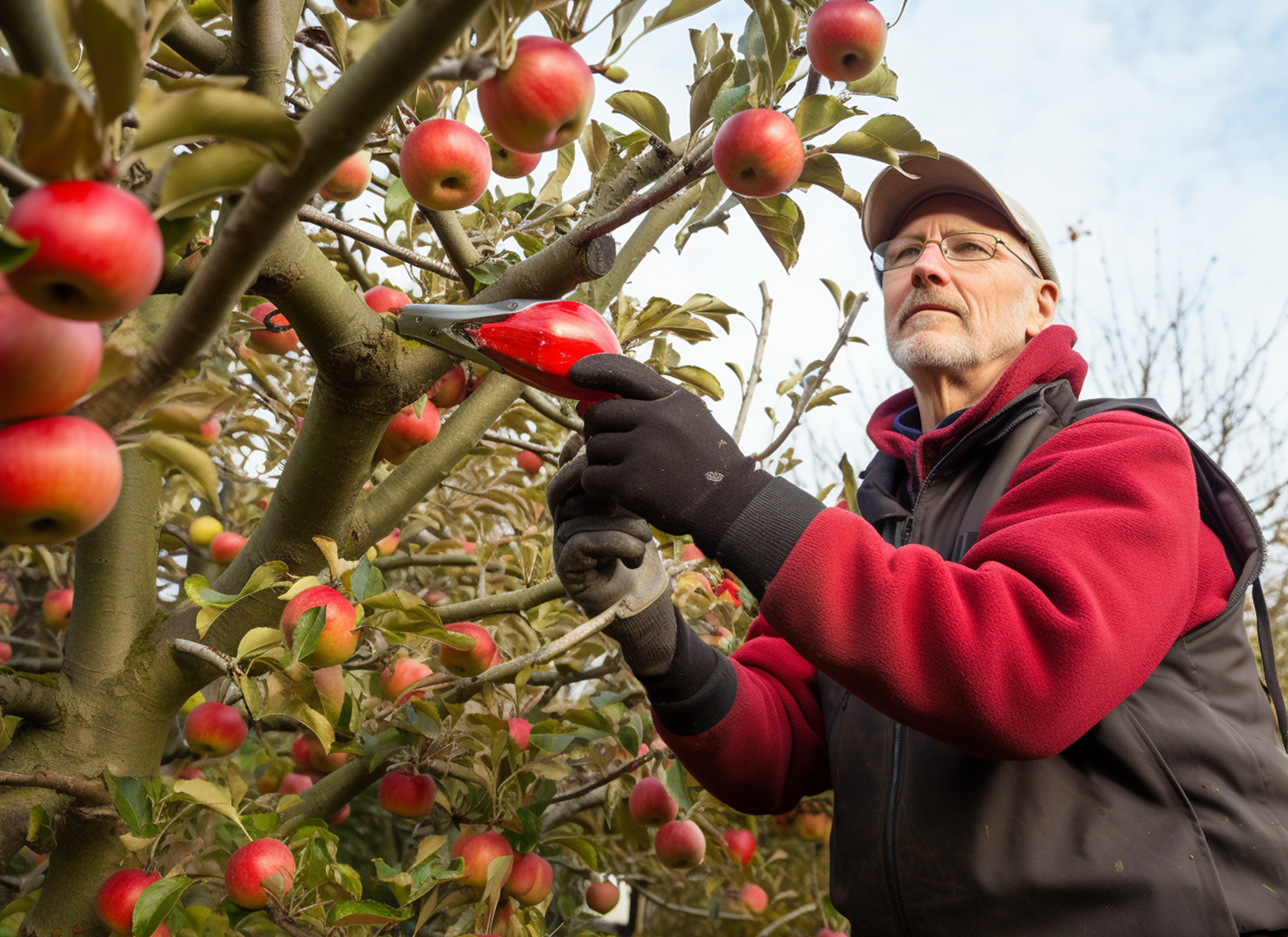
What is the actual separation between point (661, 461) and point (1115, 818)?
2.62 ft

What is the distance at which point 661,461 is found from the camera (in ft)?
3.93

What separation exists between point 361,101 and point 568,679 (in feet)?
6.53

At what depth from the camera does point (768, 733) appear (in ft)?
Result: 5.55

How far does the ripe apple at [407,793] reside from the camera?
1886 mm

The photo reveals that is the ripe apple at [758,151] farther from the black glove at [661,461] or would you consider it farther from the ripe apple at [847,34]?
the black glove at [661,461]

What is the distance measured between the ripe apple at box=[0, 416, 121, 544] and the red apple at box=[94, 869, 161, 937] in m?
1.04

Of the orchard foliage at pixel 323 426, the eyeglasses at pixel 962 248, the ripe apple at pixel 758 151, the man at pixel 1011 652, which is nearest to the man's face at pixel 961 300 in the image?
the eyeglasses at pixel 962 248

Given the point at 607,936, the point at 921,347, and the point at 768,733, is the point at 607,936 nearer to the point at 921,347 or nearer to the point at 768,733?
the point at 768,733

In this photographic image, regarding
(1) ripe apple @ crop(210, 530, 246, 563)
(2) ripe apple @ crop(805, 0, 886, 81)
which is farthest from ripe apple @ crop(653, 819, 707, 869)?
(2) ripe apple @ crop(805, 0, 886, 81)

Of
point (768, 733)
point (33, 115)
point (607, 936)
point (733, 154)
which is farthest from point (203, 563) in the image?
point (33, 115)

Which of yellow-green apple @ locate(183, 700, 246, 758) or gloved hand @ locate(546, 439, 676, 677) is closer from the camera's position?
gloved hand @ locate(546, 439, 676, 677)

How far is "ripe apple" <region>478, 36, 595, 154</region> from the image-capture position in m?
0.84

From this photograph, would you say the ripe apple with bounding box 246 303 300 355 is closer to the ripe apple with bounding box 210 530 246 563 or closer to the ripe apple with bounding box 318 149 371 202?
the ripe apple with bounding box 318 149 371 202

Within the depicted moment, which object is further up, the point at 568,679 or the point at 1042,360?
the point at 1042,360
